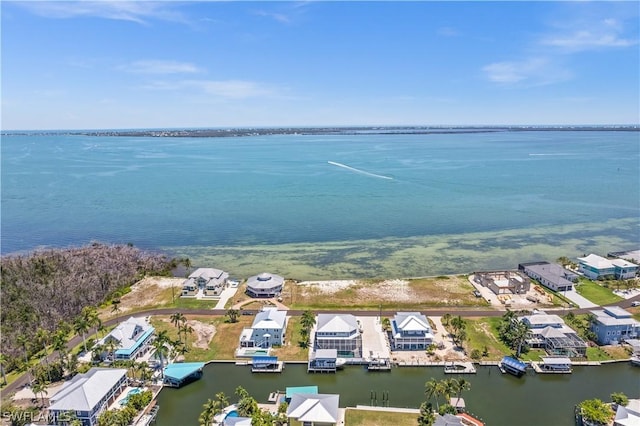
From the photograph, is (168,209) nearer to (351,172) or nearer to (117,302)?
(117,302)

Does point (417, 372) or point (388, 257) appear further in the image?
point (388, 257)

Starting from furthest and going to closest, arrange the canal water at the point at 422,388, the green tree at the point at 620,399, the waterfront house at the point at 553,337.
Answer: the waterfront house at the point at 553,337 < the canal water at the point at 422,388 < the green tree at the point at 620,399

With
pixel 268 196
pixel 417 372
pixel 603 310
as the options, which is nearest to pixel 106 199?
pixel 268 196

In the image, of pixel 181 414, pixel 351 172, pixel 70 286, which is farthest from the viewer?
pixel 351 172

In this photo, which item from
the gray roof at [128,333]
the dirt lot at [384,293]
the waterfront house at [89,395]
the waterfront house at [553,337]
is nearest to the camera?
the waterfront house at [89,395]

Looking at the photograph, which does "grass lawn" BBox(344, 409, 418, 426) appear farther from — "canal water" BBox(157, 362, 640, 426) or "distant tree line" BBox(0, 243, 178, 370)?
"distant tree line" BBox(0, 243, 178, 370)

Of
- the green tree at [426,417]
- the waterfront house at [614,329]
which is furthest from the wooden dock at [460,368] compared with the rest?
the waterfront house at [614,329]

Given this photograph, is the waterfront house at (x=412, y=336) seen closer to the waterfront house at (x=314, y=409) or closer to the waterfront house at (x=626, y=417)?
the waterfront house at (x=314, y=409)
